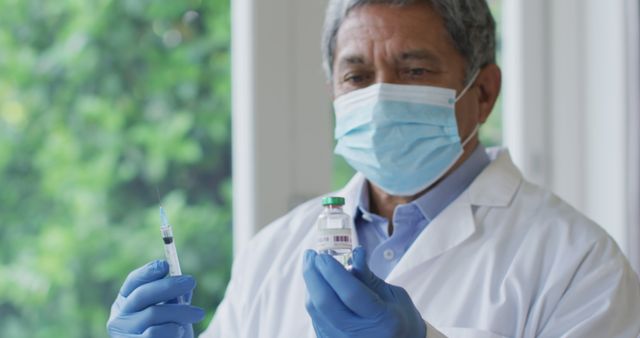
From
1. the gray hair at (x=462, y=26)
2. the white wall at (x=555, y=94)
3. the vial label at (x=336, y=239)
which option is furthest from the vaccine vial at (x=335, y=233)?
the white wall at (x=555, y=94)

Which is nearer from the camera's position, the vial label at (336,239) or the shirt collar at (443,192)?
the vial label at (336,239)

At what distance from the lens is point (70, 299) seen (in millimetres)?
2289

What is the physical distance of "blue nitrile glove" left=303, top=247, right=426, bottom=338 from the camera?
128 centimetres

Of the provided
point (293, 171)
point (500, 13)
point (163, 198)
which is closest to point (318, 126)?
point (293, 171)

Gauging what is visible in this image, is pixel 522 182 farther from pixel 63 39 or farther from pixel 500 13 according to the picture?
pixel 500 13

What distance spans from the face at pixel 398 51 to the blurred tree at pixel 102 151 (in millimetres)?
754

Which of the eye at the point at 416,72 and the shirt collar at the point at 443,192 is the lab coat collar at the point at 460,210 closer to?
the shirt collar at the point at 443,192

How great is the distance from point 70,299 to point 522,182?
1.15 m

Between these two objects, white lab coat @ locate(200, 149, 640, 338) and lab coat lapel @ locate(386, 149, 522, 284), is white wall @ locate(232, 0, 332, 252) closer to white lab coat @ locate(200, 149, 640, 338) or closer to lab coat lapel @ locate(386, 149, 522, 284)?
white lab coat @ locate(200, 149, 640, 338)

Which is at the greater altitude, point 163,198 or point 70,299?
point 163,198

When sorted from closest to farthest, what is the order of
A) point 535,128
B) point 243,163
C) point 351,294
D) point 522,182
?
point 351,294 → point 522,182 → point 243,163 → point 535,128

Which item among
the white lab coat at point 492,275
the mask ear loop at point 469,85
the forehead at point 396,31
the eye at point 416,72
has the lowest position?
the white lab coat at point 492,275

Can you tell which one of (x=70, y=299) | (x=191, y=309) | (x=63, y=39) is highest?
(x=63, y=39)

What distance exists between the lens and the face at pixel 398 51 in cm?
171
